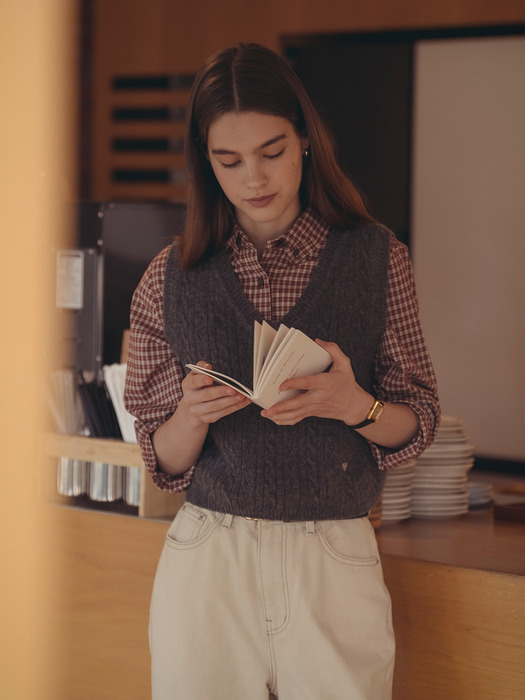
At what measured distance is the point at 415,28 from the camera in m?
3.80

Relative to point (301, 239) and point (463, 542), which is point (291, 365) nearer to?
point (301, 239)

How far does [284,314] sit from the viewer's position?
1.45 meters

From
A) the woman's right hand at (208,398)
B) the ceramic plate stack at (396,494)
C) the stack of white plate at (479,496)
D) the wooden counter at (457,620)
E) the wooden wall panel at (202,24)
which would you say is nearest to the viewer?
the woman's right hand at (208,398)

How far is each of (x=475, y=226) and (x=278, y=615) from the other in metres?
2.53

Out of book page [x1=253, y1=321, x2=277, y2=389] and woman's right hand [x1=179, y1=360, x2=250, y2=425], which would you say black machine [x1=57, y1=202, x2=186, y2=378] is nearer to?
woman's right hand [x1=179, y1=360, x2=250, y2=425]

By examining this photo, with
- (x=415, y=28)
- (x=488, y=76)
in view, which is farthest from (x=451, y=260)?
(x=415, y=28)

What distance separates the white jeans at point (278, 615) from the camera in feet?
4.50

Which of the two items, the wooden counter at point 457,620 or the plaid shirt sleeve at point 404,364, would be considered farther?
the wooden counter at point 457,620

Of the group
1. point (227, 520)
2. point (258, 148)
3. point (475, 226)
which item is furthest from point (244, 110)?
point (475, 226)

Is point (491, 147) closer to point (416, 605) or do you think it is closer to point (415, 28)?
point (415, 28)

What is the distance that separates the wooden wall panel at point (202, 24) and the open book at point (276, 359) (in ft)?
9.29

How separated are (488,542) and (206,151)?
3.22ft

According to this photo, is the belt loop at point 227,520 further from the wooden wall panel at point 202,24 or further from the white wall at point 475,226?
the wooden wall panel at point 202,24

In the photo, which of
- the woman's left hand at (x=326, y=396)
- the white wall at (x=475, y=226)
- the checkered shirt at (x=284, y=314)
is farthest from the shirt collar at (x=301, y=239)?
the white wall at (x=475, y=226)
